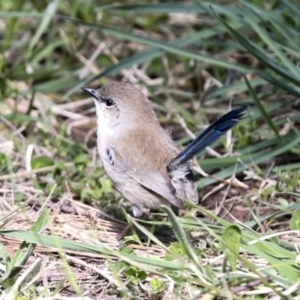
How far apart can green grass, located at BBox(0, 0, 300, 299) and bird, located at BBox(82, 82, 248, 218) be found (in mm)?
139

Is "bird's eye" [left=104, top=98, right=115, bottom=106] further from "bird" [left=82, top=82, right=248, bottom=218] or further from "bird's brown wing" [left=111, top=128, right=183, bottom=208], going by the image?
"bird's brown wing" [left=111, top=128, right=183, bottom=208]

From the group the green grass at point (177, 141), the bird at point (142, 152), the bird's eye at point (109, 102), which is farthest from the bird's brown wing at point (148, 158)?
the bird's eye at point (109, 102)

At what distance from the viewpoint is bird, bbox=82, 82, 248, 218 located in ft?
13.3

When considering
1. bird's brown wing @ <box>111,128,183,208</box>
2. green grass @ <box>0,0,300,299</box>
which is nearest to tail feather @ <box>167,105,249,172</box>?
bird's brown wing @ <box>111,128,183,208</box>

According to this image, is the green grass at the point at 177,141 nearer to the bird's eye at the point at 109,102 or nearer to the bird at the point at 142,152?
the bird at the point at 142,152

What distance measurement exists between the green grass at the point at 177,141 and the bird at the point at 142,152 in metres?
0.14

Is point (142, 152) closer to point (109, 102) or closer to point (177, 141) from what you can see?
point (109, 102)

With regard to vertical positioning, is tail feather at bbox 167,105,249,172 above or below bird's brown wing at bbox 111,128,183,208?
above

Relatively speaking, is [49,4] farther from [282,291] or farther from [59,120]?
[282,291]

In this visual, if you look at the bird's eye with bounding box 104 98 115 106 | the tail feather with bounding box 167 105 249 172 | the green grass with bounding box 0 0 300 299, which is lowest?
the green grass with bounding box 0 0 300 299

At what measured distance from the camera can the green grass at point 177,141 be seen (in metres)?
3.39

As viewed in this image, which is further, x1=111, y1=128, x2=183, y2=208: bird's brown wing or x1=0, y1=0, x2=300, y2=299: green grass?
x1=111, y1=128, x2=183, y2=208: bird's brown wing

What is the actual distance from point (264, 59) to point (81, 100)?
201 centimetres

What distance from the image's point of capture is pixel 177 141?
511cm
